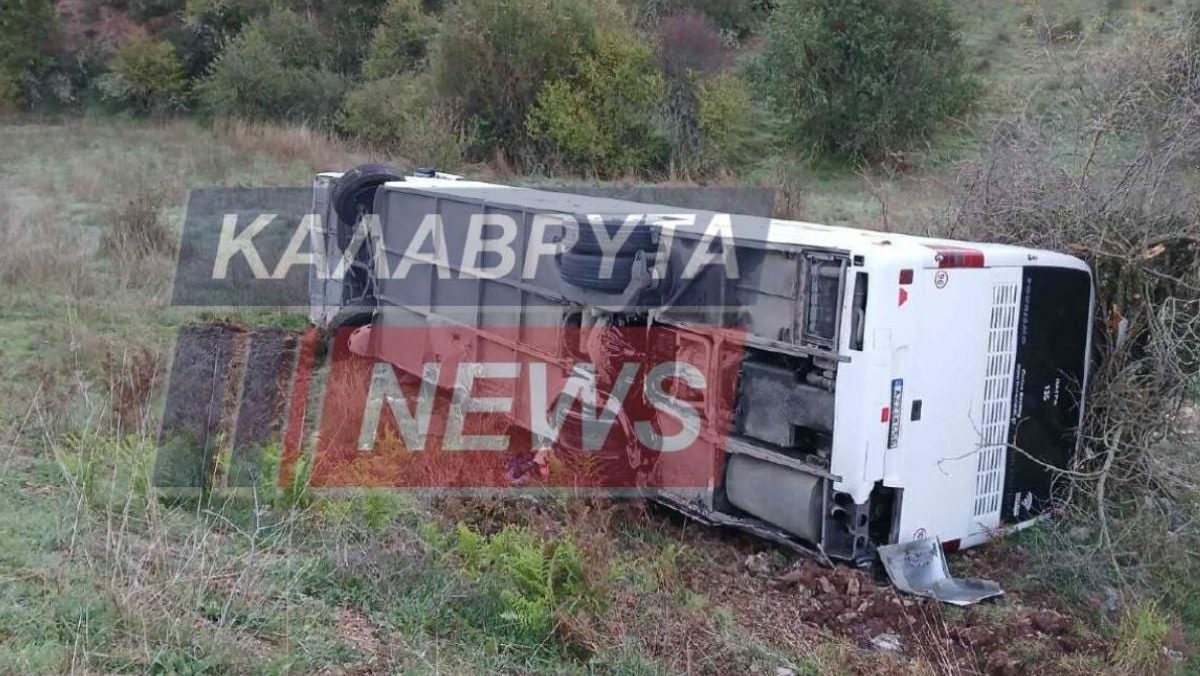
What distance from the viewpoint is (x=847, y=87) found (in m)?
21.6

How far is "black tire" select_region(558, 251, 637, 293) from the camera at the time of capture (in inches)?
237

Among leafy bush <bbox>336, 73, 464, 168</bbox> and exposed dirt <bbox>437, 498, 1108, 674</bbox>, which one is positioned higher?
leafy bush <bbox>336, 73, 464, 168</bbox>

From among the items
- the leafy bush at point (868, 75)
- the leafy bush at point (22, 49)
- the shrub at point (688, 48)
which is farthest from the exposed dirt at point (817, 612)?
the leafy bush at point (22, 49)

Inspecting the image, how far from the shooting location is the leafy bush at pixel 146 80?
3003 cm

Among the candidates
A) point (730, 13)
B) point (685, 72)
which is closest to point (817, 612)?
point (685, 72)

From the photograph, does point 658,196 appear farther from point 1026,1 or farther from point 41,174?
point 1026,1

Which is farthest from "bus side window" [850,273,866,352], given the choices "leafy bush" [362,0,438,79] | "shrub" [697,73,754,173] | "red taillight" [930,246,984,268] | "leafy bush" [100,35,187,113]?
"leafy bush" [100,35,187,113]

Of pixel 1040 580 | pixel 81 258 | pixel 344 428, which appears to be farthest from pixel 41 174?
pixel 1040 580

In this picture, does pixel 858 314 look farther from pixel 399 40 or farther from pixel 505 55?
pixel 399 40

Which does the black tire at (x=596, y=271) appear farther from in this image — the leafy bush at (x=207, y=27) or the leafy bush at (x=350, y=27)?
the leafy bush at (x=207, y=27)

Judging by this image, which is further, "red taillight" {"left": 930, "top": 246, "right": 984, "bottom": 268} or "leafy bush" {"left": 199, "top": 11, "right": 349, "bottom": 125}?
"leafy bush" {"left": 199, "top": 11, "right": 349, "bottom": 125}

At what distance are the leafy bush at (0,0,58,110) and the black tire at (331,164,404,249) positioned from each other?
2616cm

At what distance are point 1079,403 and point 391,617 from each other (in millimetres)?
4170

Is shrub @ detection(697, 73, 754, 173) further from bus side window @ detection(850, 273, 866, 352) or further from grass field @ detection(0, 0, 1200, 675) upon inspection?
bus side window @ detection(850, 273, 866, 352)
